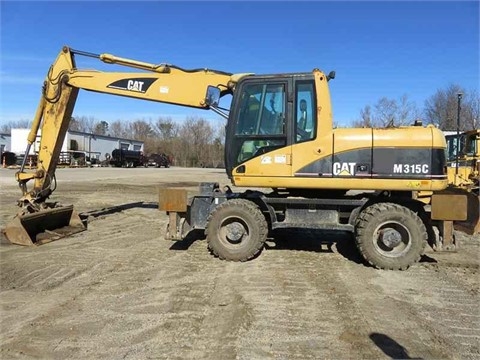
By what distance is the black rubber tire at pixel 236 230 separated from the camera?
7.29m

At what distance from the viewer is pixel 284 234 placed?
31.4 feet

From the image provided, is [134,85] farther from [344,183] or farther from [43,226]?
[344,183]

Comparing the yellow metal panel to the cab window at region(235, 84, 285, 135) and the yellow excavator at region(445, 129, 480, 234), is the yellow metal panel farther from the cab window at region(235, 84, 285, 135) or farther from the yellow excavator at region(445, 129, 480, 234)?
the yellow excavator at region(445, 129, 480, 234)

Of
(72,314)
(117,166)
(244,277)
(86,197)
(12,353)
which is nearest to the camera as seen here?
(12,353)

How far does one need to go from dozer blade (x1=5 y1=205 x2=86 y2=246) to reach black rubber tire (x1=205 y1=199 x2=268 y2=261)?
11.7ft

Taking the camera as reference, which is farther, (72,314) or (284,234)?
(284,234)

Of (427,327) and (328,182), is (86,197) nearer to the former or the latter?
(328,182)

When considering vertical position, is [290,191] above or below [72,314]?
above

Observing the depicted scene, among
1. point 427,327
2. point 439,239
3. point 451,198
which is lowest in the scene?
point 427,327

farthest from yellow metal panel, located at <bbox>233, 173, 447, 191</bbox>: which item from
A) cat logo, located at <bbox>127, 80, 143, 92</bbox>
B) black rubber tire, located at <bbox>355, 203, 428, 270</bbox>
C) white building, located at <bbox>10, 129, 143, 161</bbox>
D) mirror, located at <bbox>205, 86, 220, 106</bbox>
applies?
white building, located at <bbox>10, 129, 143, 161</bbox>

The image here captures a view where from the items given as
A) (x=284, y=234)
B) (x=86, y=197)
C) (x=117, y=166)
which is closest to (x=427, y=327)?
(x=284, y=234)

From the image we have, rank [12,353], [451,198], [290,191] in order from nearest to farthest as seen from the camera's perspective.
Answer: [12,353] → [451,198] → [290,191]

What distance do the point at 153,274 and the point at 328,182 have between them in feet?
10.4

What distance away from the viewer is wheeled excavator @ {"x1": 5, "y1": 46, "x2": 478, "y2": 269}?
6.99 m
